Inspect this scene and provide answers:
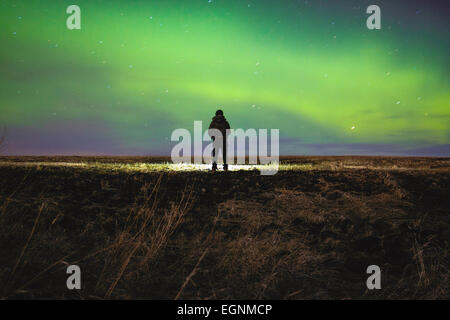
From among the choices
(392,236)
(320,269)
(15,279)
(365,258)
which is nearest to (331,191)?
(392,236)

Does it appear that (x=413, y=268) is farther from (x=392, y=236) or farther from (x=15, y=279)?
(x=15, y=279)

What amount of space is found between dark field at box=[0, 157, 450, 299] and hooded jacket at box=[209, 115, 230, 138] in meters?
3.93

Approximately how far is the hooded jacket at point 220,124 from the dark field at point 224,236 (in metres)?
3.93

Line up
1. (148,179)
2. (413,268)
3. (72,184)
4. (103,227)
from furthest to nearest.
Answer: (148,179)
(72,184)
(103,227)
(413,268)

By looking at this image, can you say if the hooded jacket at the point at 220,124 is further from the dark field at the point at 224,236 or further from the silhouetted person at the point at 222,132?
the dark field at the point at 224,236

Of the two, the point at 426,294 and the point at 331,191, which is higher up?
the point at 331,191

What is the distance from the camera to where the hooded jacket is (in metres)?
16.2

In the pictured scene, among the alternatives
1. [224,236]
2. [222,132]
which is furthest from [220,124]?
[224,236]

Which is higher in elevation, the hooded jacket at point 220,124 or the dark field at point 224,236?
the hooded jacket at point 220,124

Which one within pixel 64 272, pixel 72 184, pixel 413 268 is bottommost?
pixel 413 268

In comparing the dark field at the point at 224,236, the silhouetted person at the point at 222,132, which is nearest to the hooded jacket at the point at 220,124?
the silhouetted person at the point at 222,132

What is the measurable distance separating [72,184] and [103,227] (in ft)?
12.8

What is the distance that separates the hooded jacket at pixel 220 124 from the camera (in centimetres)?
1625
